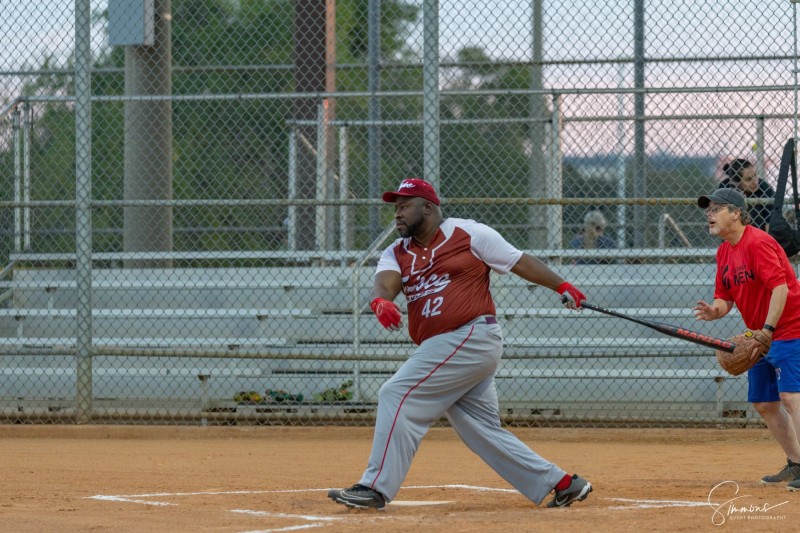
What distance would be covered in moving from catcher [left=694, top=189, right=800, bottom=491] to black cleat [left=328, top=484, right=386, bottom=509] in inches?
89.3

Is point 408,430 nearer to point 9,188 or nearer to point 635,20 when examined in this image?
point 635,20

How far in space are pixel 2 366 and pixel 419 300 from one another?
25.2 feet

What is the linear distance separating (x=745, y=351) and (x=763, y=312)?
0.31m

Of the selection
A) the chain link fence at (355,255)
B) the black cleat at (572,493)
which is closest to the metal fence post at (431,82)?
the chain link fence at (355,255)

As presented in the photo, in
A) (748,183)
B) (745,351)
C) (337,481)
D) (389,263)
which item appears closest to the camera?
(389,263)

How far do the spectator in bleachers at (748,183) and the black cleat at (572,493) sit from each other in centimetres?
452

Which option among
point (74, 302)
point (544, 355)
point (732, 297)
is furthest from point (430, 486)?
point (74, 302)

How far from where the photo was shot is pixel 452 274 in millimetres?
5969

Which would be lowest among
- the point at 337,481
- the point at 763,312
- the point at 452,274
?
the point at 337,481

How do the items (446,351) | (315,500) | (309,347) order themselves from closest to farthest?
1. (446,351)
2. (315,500)
3. (309,347)

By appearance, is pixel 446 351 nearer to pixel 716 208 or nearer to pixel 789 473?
pixel 716 208

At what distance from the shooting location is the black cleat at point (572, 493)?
5957mm

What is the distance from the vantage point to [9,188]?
1427 centimetres

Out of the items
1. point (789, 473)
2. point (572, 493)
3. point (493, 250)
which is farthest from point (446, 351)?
point (789, 473)
